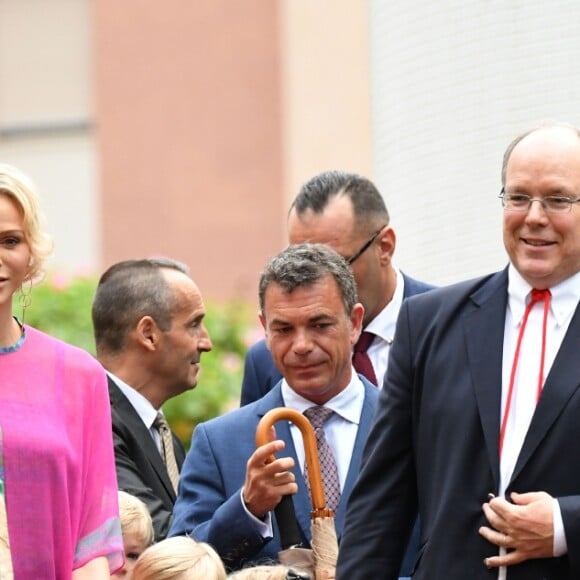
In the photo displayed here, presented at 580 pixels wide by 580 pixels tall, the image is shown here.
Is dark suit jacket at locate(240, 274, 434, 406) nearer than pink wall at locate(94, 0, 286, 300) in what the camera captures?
Yes

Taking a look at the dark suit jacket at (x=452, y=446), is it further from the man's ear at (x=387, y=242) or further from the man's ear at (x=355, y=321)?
the man's ear at (x=387, y=242)

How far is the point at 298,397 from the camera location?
6.00 metres

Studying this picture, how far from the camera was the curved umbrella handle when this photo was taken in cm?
562

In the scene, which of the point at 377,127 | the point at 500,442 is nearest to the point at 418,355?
the point at 500,442

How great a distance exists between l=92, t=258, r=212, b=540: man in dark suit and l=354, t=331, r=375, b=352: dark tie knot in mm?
749

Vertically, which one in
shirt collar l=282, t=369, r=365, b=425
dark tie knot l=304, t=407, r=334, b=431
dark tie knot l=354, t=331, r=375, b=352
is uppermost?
dark tie knot l=354, t=331, r=375, b=352

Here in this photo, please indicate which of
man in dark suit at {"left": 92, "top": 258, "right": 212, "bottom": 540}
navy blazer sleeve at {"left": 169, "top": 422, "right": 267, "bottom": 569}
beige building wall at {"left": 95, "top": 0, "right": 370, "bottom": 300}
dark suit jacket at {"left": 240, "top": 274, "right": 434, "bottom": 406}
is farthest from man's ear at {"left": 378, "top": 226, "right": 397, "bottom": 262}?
beige building wall at {"left": 95, "top": 0, "right": 370, "bottom": 300}

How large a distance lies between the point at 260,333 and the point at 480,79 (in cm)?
768

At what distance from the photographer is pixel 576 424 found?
15.8 ft

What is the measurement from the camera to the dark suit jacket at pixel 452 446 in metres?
Answer: 4.84

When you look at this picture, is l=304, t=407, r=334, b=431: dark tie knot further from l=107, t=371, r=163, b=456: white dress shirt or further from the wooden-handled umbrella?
l=107, t=371, r=163, b=456: white dress shirt

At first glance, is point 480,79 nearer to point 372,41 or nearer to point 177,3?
point 372,41

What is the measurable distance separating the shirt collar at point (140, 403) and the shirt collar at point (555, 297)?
87.1 inches

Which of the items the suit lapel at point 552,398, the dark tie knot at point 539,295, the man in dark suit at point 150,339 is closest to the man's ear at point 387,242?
the man in dark suit at point 150,339
